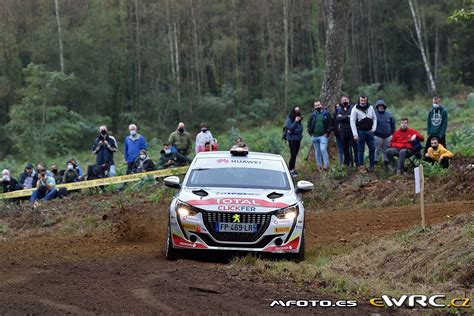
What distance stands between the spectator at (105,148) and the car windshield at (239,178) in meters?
12.3

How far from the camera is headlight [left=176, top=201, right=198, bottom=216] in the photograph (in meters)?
11.9

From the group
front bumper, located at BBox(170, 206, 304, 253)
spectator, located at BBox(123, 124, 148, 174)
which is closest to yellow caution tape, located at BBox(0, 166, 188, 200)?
spectator, located at BBox(123, 124, 148, 174)

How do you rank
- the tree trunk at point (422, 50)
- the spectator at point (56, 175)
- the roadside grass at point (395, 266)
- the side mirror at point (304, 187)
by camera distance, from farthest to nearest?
the tree trunk at point (422, 50) < the spectator at point (56, 175) < the side mirror at point (304, 187) < the roadside grass at point (395, 266)

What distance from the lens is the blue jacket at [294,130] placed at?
23.0 m

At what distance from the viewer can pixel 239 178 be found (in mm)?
13219

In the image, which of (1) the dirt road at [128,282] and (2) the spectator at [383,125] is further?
(2) the spectator at [383,125]

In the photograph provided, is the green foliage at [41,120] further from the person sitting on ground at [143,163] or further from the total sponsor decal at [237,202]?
the total sponsor decal at [237,202]

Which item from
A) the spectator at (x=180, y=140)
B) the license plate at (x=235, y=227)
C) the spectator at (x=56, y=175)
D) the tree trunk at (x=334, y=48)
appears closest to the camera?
the license plate at (x=235, y=227)

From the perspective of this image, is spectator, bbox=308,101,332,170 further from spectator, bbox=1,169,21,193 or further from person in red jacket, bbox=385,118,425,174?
spectator, bbox=1,169,21,193

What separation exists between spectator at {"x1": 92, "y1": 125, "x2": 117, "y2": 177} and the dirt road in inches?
394

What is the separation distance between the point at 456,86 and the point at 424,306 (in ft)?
200

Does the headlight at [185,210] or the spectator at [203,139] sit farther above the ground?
the headlight at [185,210]

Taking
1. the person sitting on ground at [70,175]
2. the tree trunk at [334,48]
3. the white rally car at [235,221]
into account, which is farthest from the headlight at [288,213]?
the person sitting on ground at [70,175]

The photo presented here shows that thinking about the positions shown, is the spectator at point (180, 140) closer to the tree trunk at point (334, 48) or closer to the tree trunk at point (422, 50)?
→ the tree trunk at point (334, 48)
